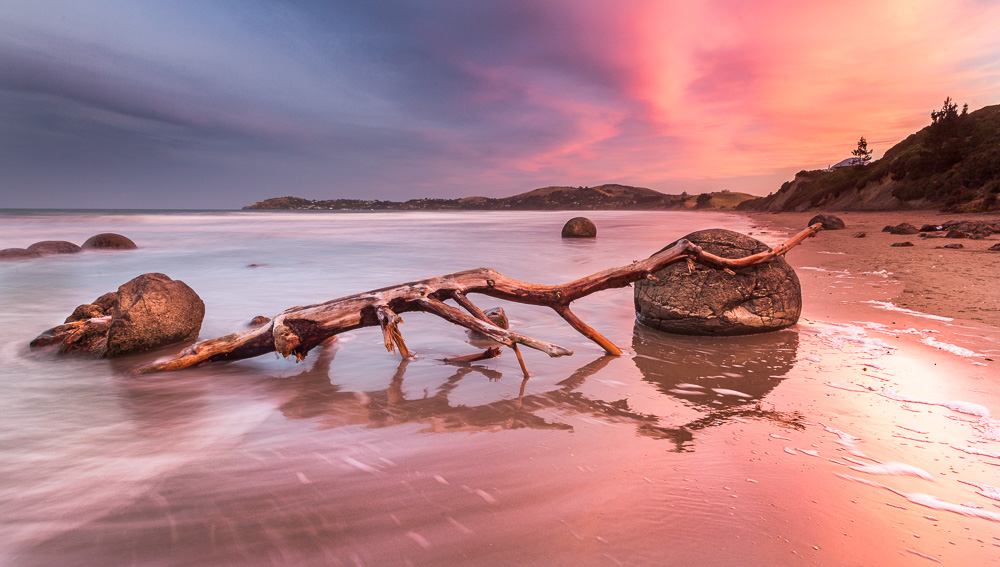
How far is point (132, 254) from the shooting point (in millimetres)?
14688

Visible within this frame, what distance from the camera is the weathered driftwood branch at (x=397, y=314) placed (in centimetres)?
356

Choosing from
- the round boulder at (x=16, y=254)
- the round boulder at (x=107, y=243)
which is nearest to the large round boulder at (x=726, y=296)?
the round boulder at (x=16, y=254)

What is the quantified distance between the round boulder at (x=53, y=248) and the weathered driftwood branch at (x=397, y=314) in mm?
13798

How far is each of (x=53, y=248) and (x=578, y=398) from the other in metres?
17.2

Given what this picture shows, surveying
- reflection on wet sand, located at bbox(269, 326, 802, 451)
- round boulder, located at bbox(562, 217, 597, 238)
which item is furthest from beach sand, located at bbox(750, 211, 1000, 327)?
round boulder, located at bbox(562, 217, 597, 238)

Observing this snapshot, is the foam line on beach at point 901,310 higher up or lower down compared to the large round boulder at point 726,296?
lower down

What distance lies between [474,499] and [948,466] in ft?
7.42

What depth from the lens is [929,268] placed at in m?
7.34

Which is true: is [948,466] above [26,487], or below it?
above

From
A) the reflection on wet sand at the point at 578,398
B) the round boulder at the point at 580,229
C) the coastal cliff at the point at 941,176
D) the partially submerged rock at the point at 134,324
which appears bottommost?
the reflection on wet sand at the point at 578,398

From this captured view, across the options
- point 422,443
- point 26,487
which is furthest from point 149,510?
point 422,443

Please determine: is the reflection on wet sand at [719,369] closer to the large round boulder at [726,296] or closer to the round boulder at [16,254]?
the large round boulder at [726,296]

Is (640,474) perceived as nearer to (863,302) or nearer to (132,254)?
(863,302)

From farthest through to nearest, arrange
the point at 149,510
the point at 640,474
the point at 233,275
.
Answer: the point at 233,275
the point at 640,474
the point at 149,510
